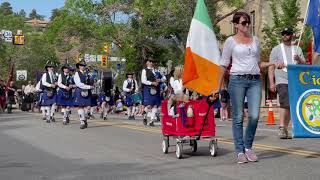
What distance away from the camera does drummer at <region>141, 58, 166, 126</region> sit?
18328 mm

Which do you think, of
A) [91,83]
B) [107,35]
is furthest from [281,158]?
[107,35]

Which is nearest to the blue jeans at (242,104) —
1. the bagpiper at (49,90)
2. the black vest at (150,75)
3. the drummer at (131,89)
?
the black vest at (150,75)

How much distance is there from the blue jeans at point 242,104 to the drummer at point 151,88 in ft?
29.0

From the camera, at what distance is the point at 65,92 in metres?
20.4

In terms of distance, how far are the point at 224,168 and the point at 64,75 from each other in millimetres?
12270

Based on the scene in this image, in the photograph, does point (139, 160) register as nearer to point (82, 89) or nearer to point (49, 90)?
point (82, 89)

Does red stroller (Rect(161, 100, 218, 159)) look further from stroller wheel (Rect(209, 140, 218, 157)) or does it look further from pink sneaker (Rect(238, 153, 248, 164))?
pink sneaker (Rect(238, 153, 248, 164))

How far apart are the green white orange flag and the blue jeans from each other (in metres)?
0.67

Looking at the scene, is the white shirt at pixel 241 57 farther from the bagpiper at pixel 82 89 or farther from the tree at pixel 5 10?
the tree at pixel 5 10

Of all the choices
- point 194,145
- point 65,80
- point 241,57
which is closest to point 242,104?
point 241,57

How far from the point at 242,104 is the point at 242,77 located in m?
0.39

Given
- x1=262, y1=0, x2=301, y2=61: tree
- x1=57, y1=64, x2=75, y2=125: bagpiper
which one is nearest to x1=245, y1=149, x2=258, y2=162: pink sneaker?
x1=57, y1=64, x2=75, y2=125: bagpiper

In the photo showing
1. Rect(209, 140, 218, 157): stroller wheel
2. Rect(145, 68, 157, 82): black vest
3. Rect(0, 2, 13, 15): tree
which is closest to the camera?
Rect(209, 140, 218, 157): stroller wheel

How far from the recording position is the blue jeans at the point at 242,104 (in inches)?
371
